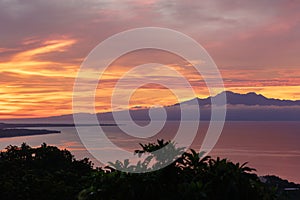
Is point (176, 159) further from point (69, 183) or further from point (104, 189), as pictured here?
point (69, 183)

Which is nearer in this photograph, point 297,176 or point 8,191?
point 8,191

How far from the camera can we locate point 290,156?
197m

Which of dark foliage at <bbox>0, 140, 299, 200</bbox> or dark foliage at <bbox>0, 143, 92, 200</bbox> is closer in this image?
dark foliage at <bbox>0, 140, 299, 200</bbox>

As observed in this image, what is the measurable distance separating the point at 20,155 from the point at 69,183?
16.9 metres

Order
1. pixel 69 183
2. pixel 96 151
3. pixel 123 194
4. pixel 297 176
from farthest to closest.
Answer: pixel 96 151
pixel 297 176
pixel 69 183
pixel 123 194

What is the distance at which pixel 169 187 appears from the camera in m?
18.2

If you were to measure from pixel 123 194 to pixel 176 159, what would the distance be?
258 cm

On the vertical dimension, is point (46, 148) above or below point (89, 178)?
above

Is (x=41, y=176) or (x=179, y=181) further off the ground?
(x=41, y=176)

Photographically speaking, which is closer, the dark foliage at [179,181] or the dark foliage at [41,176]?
the dark foliage at [179,181]

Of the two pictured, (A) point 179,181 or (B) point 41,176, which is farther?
(B) point 41,176

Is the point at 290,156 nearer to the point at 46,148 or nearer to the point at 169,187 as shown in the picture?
the point at 46,148

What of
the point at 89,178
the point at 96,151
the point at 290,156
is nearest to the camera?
the point at 89,178

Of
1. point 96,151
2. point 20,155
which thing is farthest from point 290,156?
point 20,155
